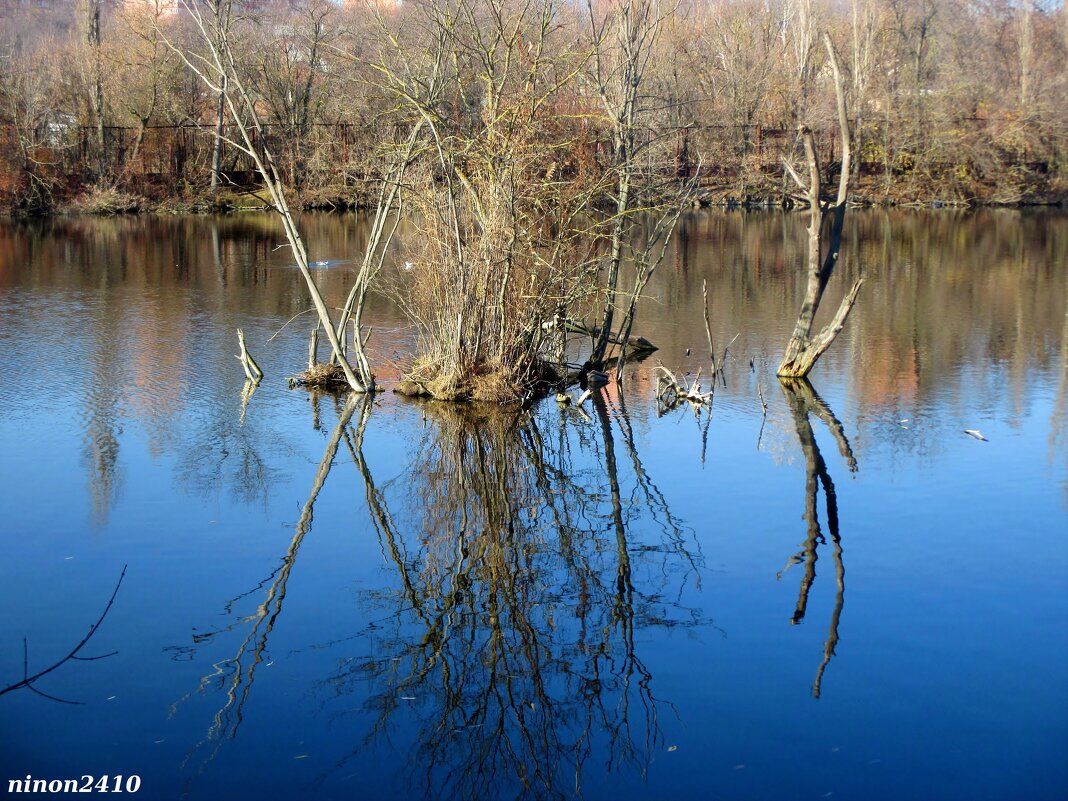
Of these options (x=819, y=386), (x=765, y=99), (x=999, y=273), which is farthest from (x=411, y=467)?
(x=765, y=99)

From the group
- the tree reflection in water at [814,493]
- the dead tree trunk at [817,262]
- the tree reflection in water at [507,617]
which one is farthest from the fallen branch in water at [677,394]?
the tree reflection in water at [507,617]

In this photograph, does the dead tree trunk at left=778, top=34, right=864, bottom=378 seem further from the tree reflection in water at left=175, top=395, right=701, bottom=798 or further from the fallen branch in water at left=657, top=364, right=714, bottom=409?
the tree reflection in water at left=175, top=395, right=701, bottom=798

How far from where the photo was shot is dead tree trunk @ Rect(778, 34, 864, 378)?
39.8ft

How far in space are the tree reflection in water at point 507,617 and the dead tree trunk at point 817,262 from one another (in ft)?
11.0

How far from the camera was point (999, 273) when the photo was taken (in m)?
23.3

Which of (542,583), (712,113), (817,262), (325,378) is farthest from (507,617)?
(712,113)

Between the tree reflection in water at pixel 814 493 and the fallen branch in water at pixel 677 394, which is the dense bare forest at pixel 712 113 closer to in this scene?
the fallen branch in water at pixel 677 394

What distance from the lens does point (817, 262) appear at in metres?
12.4

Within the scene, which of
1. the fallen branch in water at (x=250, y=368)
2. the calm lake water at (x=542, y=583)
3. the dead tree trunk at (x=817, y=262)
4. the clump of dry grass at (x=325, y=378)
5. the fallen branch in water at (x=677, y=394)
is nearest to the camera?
the calm lake water at (x=542, y=583)

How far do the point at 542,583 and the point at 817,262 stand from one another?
645 cm

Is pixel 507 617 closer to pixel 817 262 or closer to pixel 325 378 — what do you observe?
pixel 325 378

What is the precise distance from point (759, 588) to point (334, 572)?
2.66 m

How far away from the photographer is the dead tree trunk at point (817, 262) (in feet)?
39.8

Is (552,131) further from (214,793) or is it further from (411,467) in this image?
(214,793)
